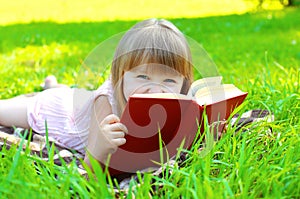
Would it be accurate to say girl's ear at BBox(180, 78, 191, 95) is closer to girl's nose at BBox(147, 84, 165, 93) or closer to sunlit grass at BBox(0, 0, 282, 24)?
girl's nose at BBox(147, 84, 165, 93)

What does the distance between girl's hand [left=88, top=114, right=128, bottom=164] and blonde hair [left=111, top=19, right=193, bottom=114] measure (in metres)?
0.24

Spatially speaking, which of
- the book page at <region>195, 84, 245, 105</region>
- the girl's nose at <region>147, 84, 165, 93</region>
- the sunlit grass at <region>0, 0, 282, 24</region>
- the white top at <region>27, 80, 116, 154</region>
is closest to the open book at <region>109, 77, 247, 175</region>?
the book page at <region>195, 84, 245, 105</region>

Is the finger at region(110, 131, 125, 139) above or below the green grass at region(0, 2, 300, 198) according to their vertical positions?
above

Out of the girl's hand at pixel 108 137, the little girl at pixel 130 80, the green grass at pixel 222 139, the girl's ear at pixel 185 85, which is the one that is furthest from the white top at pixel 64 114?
the green grass at pixel 222 139

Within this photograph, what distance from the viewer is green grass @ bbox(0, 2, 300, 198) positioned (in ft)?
4.67

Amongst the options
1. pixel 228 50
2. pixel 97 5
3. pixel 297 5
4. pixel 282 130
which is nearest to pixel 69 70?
pixel 228 50

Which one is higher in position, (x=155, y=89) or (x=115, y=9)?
(x=155, y=89)

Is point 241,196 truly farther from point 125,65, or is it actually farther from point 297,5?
point 297,5

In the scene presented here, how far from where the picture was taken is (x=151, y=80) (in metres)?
1.95

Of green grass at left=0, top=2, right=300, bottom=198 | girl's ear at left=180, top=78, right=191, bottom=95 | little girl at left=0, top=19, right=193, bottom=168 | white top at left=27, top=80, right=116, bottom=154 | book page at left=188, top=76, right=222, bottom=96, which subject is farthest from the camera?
white top at left=27, top=80, right=116, bottom=154

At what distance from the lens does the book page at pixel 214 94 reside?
187 cm

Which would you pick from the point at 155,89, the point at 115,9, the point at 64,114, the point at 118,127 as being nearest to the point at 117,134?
the point at 118,127

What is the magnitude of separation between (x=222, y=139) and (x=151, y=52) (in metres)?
0.44

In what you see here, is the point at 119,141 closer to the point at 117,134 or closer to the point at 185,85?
the point at 117,134
